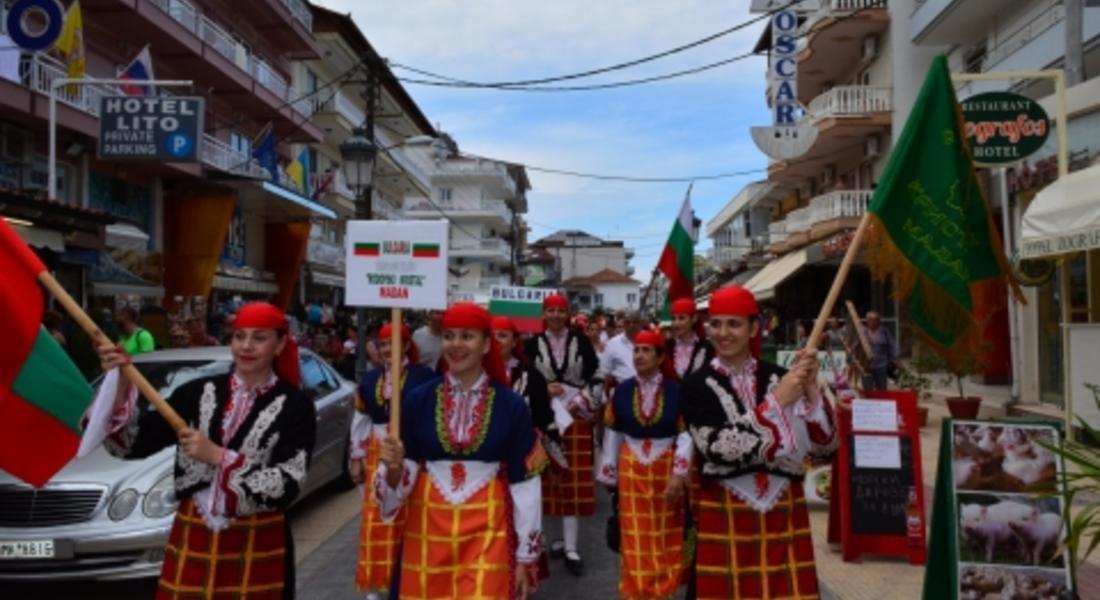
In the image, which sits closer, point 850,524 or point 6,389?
point 6,389

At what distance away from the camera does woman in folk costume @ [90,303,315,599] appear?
3.54 metres

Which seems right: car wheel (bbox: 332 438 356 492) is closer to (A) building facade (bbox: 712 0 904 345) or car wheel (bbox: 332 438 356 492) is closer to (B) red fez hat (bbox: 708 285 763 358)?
(B) red fez hat (bbox: 708 285 763 358)

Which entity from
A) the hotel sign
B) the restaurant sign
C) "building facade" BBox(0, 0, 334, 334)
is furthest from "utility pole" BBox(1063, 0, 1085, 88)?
the hotel sign

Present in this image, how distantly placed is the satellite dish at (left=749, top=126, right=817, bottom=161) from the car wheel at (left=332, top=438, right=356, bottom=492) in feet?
45.2

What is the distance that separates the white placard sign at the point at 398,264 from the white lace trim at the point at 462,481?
0.66m

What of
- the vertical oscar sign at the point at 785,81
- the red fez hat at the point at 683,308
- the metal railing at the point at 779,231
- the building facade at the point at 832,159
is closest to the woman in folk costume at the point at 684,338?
the red fez hat at the point at 683,308

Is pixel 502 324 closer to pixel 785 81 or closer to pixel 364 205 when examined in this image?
pixel 364 205

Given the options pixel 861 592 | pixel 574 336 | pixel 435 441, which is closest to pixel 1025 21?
pixel 574 336

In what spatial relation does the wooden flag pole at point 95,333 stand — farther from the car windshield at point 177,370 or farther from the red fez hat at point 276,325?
the car windshield at point 177,370

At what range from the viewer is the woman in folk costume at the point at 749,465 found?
3.82m

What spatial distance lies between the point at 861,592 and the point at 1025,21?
1535 centimetres

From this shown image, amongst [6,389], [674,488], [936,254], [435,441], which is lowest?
[674,488]

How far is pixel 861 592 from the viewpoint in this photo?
614cm

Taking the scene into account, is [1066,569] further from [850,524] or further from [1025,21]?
[1025,21]
